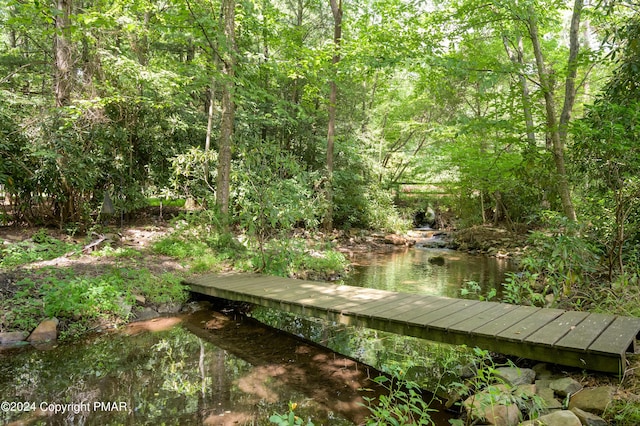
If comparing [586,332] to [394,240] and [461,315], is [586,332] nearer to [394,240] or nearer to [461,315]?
[461,315]

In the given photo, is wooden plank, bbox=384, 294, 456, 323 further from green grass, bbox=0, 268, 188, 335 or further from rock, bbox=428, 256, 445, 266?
rock, bbox=428, 256, 445, 266

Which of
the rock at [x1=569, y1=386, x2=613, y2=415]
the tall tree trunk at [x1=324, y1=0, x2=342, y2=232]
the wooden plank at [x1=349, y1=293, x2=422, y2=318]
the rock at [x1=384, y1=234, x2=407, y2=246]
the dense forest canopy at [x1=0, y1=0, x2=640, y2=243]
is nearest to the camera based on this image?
the rock at [x1=569, y1=386, x2=613, y2=415]

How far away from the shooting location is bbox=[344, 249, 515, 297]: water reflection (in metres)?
8.02

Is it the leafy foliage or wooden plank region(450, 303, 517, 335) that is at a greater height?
wooden plank region(450, 303, 517, 335)

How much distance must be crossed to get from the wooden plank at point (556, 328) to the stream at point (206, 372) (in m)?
1.01

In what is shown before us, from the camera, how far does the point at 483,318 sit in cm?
381

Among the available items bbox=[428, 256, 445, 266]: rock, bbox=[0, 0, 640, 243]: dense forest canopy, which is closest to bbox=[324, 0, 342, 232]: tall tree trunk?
bbox=[0, 0, 640, 243]: dense forest canopy

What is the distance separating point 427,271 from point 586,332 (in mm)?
6747

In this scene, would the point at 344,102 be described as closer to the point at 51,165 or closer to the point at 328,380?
the point at 51,165

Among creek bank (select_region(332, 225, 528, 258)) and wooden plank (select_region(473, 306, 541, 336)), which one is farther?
creek bank (select_region(332, 225, 528, 258))

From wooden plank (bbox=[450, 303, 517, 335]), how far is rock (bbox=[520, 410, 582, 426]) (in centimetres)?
90

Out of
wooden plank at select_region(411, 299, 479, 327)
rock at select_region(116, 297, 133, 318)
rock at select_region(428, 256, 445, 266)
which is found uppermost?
wooden plank at select_region(411, 299, 479, 327)

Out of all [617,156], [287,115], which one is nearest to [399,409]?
[617,156]

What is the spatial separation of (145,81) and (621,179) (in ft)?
31.8
